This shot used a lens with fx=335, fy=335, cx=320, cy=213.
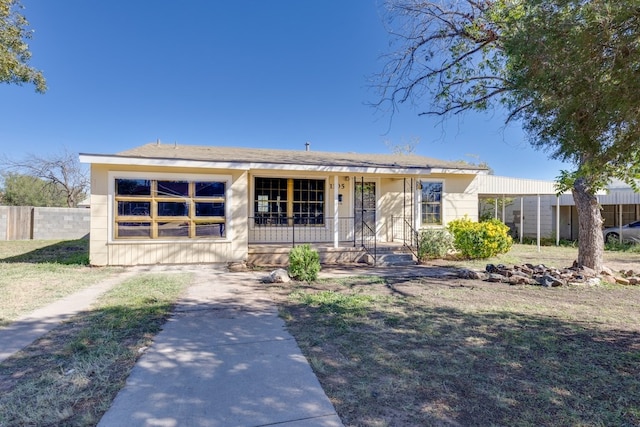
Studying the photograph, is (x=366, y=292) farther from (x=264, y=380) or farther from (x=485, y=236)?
(x=485, y=236)

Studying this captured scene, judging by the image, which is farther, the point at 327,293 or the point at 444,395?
the point at 327,293

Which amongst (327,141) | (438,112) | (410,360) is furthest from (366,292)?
(327,141)

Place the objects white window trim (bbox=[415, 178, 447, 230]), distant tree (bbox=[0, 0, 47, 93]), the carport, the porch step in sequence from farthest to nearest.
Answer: the carport → white window trim (bbox=[415, 178, 447, 230]) → the porch step → distant tree (bbox=[0, 0, 47, 93])

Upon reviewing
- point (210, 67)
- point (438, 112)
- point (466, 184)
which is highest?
point (210, 67)

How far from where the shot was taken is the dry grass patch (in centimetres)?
251

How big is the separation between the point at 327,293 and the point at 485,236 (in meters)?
6.60

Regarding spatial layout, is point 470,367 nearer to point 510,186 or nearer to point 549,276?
point 549,276

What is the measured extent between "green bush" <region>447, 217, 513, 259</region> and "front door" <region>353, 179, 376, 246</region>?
2.77 metres

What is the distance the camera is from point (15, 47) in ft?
29.4

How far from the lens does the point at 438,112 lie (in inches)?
348

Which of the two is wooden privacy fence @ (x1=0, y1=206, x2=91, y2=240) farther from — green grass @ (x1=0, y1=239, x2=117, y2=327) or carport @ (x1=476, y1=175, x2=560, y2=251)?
carport @ (x1=476, y1=175, x2=560, y2=251)

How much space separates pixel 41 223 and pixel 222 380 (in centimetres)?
1990

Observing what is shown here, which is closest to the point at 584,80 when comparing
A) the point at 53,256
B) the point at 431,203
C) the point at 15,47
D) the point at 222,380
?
the point at 222,380

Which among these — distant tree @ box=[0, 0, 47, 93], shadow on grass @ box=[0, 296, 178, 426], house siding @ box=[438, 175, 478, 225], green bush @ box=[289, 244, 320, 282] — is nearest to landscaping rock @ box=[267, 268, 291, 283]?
green bush @ box=[289, 244, 320, 282]
